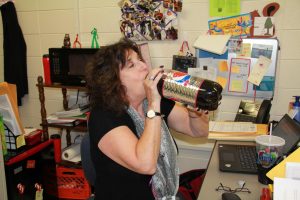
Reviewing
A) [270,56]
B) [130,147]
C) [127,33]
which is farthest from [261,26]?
[130,147]

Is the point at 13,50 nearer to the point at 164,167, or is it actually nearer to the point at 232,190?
the point at 164,167

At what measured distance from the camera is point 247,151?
1542 mm

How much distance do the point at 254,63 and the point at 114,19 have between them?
3.63ft

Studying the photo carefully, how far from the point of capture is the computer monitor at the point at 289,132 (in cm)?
128

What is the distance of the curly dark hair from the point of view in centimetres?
126

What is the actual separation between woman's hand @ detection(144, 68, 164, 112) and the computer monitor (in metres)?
0.59

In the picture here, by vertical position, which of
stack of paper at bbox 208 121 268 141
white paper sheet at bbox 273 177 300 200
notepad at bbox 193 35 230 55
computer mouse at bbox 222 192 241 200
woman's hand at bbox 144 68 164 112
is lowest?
computer mouse at bbox 222 192 241 200

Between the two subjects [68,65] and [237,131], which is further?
[68,65]

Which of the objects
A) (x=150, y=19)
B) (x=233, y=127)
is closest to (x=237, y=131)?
(x=233, y=127)

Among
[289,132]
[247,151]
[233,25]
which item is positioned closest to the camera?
[289,132]

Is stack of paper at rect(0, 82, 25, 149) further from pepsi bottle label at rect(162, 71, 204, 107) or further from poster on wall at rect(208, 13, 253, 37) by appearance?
poster on wall at rect(208, 13, 253, 37)

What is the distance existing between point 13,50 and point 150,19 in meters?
1.27

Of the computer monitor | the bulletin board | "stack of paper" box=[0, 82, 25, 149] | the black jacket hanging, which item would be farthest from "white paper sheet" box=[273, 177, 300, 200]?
the black jacket hanging

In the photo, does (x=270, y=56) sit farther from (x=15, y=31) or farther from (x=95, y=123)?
(x=15, y=31)
